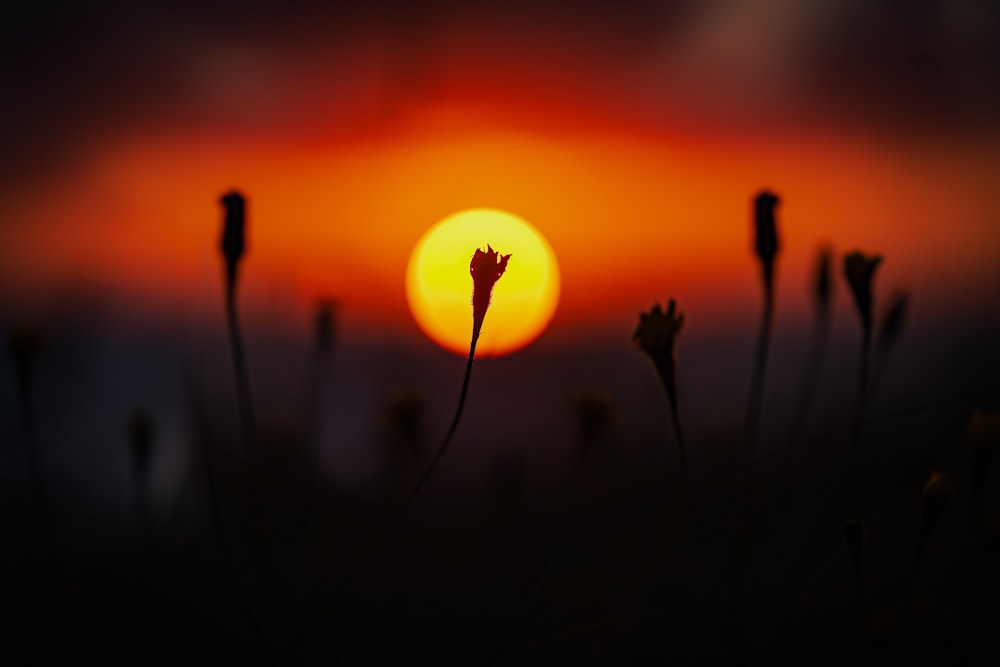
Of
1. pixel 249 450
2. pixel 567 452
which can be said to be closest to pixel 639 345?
pixel 249 450

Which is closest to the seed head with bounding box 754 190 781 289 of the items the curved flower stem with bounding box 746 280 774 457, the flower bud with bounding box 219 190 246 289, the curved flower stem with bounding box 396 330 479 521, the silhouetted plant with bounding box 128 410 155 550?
the curved flower stem with bounding box 746 280 774 457

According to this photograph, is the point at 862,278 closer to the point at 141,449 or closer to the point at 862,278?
the point at 862,278

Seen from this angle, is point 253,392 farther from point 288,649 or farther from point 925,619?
point 925,619

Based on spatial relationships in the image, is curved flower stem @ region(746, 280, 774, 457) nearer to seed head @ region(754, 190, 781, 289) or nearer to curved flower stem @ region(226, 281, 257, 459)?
seed head @ region(754, 190, 781, 289)

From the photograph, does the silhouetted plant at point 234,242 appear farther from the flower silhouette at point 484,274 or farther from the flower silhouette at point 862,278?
the flower silhouette at point 862,278

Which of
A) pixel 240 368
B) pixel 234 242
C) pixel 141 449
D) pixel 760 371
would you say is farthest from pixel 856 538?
pixel 141 449

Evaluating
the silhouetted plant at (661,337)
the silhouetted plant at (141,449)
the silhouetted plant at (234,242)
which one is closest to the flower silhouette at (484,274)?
the silhouetted plant at (661,337)

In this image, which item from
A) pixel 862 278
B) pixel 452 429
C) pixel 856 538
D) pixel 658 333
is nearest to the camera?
pixel 452 429

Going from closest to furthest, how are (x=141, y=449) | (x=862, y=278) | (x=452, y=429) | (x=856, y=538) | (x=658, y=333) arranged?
(x=452, y=429), (x=856, y=538), (x=658, y=333), (x=862, y=278), (x=141, y=449)
